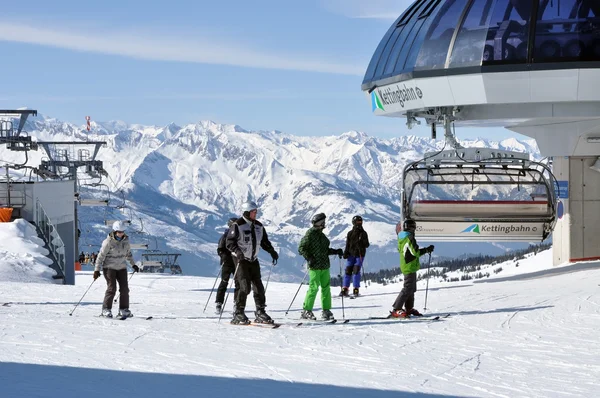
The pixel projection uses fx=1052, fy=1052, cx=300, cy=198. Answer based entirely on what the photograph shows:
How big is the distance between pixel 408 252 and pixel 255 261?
235 cm

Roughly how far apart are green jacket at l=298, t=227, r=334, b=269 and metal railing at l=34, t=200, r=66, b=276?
18.2m

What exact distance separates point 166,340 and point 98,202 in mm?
49437

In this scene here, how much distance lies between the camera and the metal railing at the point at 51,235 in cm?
3322

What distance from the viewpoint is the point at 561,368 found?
1093cm

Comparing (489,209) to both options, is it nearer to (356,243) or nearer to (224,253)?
(356,243)

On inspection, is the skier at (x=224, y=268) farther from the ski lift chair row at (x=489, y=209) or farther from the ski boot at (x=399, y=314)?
the ski lift chair row at (x=489, y=209)

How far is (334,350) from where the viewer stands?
12.0 metres

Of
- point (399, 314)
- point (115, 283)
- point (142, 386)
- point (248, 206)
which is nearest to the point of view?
point (142, 386)

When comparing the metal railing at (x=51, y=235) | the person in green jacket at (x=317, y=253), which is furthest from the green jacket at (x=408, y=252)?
the metal railing at (x=51, y=235)

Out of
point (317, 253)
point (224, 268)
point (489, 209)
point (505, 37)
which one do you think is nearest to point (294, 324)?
point (317, 253)

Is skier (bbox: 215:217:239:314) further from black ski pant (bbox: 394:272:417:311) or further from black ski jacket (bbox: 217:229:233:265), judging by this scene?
black ski pant (bbox: 394:272:417:311)

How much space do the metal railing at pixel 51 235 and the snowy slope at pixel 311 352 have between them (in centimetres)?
1455

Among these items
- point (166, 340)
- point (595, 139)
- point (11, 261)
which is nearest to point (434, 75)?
point (595, 139)

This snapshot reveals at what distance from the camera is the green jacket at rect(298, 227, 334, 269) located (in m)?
14.6
